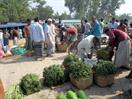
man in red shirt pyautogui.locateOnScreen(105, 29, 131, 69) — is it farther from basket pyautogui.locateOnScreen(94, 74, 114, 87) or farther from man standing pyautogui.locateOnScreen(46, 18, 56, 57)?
man standing pyautogui.locateOnScreen(46, 18, 56, 57)

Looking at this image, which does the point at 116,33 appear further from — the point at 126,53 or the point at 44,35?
the point at 44,35

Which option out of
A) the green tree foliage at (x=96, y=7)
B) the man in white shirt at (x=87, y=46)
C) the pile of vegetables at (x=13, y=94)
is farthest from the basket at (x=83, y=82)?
the green tree foliage at (x=96, y=7)

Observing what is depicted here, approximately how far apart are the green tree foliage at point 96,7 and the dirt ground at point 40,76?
254 ft

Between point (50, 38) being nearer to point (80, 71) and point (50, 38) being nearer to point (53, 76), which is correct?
point (53, 76)

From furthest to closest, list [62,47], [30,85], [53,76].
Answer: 1. [62,47]
2. [53,76]
3. [30,85]

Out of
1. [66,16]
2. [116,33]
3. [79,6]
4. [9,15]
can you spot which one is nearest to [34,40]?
[116,33]

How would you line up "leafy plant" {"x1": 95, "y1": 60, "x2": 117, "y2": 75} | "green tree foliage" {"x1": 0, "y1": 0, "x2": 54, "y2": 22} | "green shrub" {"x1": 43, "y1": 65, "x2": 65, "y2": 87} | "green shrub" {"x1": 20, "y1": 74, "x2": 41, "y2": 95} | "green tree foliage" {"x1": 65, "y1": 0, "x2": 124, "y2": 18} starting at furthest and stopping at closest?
1. "green tree foliage" {"x1": 65, "y1": 0, "x2": 124, "y2": 18}
2. "green tree foliage" {"x1": 0, "y1": 0, "x2": 54, "y2": 22}
3. "green shrub" {"x1": 43, "y1": 65, "x2": 65, "y2": 87}
4. "leafy plant" {"x1": 95, "y1": 60, "x2": 117, "y2": 75}
5. "green shrub" {"x1": 20, "y1": 74, "x2": 41, "y2": 95}

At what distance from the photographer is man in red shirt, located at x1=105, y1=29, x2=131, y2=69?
9.91 metres

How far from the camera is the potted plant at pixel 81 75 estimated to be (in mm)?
8867

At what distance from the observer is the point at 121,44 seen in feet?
32.8

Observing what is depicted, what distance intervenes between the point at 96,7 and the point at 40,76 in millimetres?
82127

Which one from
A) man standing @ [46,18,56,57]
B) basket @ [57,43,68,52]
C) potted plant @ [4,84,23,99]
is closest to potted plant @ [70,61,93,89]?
potted plant @ [4,84,23,99]

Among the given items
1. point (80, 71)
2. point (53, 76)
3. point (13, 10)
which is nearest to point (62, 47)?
point (53, 76)

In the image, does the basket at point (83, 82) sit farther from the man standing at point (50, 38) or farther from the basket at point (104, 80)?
the man standing at point (50, 38)
